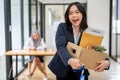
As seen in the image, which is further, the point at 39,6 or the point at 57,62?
the point at 39,6

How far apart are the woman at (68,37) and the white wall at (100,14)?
833 cm

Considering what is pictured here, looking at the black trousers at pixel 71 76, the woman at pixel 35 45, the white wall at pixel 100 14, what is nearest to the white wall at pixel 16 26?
the woman at pixel 35 45

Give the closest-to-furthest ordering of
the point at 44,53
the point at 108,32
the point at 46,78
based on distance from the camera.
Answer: the point at 44,53, the point at 46,78, the point at 108,32

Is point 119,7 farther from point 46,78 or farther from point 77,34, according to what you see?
point 77,34

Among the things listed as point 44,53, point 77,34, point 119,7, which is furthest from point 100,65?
point 119,7

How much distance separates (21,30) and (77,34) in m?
5.41

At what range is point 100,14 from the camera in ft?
32.8

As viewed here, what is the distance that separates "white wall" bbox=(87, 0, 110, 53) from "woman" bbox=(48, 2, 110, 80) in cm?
833

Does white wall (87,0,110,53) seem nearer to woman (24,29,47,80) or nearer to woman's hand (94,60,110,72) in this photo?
woman (24,29,47,80)

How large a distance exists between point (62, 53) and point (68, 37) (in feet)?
0.45

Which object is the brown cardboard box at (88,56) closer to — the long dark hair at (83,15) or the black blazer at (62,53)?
the black blazer at (62,53)

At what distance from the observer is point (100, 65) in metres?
1.57

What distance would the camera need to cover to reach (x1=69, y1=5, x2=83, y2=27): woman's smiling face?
5.50 feet

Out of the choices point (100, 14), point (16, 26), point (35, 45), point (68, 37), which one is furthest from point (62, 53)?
point (100, 14)
